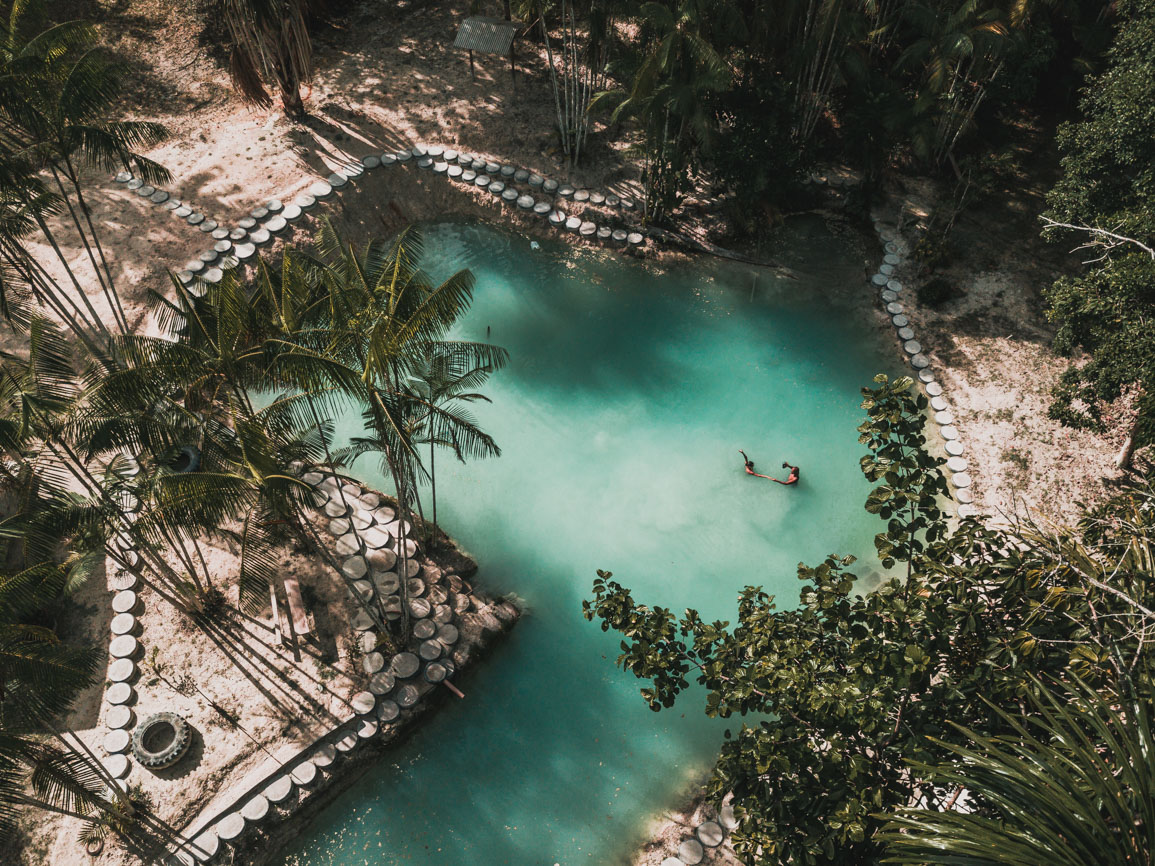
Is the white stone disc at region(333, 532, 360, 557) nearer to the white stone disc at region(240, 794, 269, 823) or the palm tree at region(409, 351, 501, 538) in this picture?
the palm tree at region(409, 351, 501, 538)

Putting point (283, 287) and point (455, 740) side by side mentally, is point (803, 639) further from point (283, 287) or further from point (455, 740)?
point (283, 287)

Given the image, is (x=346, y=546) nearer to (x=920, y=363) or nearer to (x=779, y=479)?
(x=779, y=479)

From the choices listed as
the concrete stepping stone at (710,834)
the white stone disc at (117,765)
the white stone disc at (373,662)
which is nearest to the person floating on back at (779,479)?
the concrete stepping stone at (710,834)

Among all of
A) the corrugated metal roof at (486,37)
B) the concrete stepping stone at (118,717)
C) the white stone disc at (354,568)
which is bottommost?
the concrete stepping stone at (118,717)

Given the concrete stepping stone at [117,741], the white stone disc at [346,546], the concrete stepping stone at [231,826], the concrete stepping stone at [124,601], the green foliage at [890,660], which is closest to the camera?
the green foliage at [890,660]

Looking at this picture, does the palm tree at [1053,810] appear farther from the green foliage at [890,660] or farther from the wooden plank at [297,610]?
the wooden plank at [297,610]

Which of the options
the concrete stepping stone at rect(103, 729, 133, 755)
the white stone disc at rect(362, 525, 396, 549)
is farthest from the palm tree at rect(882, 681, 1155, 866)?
the concrete stepping stone at rect(103, 729, 133, 755)

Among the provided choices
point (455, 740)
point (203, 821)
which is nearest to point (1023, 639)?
point (455, 740)
